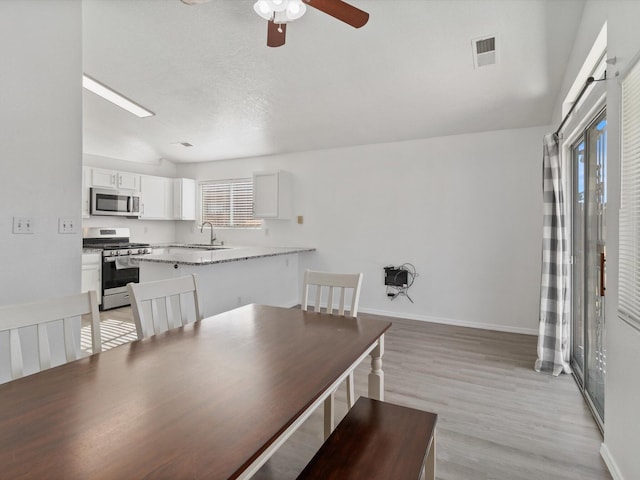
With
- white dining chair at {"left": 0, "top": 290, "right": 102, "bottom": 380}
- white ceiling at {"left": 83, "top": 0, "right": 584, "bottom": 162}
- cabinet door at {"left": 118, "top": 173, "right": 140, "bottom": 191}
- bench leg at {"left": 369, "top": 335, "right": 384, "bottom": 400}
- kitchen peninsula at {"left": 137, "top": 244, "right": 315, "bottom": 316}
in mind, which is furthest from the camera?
cabinet door at {"left": 118, "top": 173, "right": 140, "bottom": 191}

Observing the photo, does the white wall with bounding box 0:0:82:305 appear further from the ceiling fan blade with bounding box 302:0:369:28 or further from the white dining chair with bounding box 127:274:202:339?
the ceiling fan blade with bounding box 302:0:369:28

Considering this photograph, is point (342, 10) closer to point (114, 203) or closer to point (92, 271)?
point (92, 271)

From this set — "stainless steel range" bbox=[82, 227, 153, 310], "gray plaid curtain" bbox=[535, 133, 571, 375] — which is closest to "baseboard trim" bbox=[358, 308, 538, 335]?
"gray plaid curtain" bbox=[535, 133, 571, 375]

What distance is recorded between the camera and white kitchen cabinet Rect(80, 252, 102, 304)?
4.67 metres

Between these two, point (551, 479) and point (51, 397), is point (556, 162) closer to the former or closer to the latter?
point (551, 479)

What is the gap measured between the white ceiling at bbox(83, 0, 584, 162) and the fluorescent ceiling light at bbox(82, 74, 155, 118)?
0.36 ft

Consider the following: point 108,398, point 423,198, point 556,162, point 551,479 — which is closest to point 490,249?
point 423,198

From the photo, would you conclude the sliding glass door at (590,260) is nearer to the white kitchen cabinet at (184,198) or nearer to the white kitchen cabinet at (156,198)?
the white kitchen cabinet at (184,198)

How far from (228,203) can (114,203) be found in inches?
67.5

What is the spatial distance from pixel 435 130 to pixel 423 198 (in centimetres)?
84

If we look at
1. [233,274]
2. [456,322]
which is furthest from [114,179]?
[456,322]

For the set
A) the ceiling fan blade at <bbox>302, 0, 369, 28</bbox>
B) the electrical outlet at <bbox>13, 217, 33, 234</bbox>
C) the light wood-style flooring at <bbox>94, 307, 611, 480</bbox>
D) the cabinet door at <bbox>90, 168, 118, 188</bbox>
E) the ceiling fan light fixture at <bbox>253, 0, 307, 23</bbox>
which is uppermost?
the ceiling fan light fixture at <bbox>253, 0, 307, 23</bbox>

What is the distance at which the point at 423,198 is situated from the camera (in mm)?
4527

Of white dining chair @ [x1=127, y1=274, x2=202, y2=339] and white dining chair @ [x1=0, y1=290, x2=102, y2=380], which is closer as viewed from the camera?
white dining chair @ [x1=0, y1=290, x2=102, y2=380]
